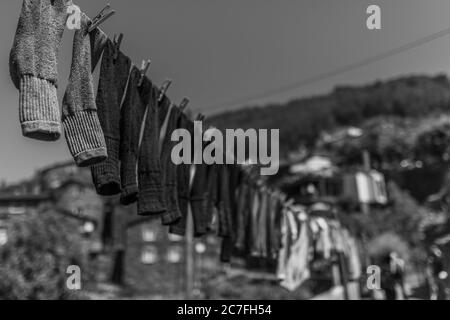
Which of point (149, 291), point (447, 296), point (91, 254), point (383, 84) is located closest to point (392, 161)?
point (149, 291)

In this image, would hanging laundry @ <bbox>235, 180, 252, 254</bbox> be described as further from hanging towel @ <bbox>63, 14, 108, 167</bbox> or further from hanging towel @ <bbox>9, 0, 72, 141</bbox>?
hanging towel @ <bbox>9, 0, 72, 141</bbox>

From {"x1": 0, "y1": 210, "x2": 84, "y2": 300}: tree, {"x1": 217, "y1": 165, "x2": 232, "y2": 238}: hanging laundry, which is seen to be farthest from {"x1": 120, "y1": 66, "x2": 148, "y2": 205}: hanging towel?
{"x1": 0, "y1": 210, "x2": 84, "y2": 300}: tree

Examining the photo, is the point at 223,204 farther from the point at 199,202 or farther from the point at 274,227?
the point at 274,227

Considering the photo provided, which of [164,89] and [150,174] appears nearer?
[150,174]

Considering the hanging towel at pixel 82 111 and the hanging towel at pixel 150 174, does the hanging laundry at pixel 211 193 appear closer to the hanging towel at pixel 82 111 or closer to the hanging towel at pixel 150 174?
the hanging towel at pixel 150 174

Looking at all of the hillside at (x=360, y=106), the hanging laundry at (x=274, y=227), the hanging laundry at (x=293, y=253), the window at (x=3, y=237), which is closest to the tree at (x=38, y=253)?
the window at (x=3, y=237)

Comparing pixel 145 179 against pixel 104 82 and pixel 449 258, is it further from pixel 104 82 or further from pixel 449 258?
pixel 449 258

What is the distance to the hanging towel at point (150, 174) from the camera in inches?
124

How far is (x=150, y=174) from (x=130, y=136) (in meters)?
0.30

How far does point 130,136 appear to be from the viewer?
3062mm

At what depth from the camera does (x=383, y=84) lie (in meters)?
74.3

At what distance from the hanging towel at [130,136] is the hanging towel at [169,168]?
40cm

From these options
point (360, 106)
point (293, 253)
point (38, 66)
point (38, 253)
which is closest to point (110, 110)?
point (38, 66)

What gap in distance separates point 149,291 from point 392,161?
18.4 m
